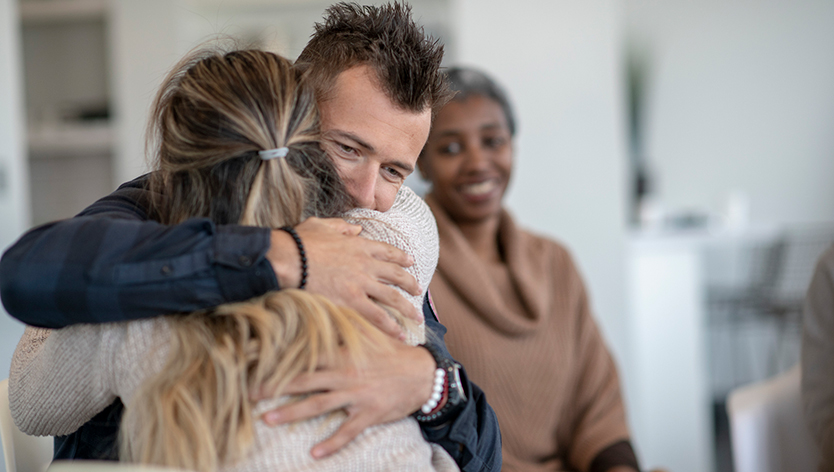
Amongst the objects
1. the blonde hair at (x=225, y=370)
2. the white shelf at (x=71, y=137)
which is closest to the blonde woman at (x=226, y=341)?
the blonde hair at (x=225, y=370)

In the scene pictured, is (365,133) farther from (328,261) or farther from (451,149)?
(451,149)

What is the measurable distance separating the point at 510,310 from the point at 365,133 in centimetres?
81

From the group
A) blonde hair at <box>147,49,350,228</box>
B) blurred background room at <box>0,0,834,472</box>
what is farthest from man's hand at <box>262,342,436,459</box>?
blurred background room at <box>0,0,834,472</box>

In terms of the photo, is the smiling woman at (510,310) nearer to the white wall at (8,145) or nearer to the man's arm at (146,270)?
the man's arm at (146,270)

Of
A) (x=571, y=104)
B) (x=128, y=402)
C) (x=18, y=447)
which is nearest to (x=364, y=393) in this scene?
(x=128, y=402)

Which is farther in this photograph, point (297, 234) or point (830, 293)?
point (830, 293)

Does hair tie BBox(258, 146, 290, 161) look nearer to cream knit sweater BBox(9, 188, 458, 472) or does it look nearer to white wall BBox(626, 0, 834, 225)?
cream knit sweater BBox(9, 188, 458, 472)

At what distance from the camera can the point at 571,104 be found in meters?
2.48

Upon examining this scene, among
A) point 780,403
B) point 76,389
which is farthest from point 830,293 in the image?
point 76,389

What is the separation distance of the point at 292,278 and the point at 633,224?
11.6 ft

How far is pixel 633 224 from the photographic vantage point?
13.1 feet

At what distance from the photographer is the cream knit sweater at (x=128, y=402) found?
0.68 meters

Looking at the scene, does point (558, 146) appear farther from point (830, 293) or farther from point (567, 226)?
point (830, 293)

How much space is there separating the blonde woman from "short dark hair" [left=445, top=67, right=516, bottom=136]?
928 millimetres
